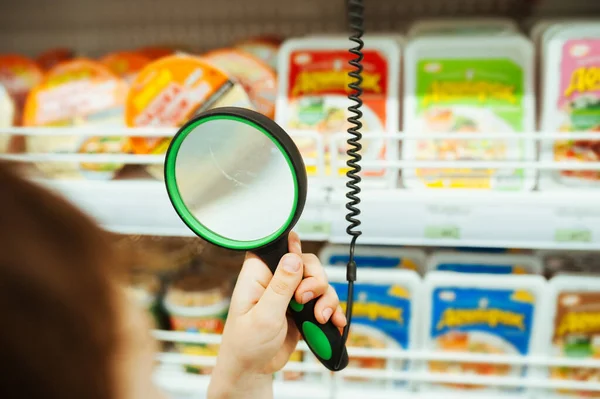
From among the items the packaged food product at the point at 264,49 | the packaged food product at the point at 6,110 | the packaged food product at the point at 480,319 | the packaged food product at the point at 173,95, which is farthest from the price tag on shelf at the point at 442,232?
the packaged food product at the point at 6,110

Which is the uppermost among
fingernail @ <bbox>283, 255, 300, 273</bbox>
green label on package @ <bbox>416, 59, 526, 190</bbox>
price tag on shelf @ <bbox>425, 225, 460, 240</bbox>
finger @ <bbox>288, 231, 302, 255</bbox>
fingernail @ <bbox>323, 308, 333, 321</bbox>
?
green label on package @ <bbox>416, 59, 526, 190</bbox>

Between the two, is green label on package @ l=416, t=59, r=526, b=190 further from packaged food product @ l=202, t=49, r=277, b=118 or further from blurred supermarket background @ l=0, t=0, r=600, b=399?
packaged food product @ l=202, t=49, r=277, b=118

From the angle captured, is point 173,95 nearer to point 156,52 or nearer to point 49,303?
point 156,52

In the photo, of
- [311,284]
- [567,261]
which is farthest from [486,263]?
[311,284]

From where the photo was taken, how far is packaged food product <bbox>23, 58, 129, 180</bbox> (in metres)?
0.99

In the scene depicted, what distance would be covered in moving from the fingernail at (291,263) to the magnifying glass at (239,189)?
14mm

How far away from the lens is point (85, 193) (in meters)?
0.87

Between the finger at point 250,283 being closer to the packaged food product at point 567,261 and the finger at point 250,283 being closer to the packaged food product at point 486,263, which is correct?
the packaged food product at point 486,263

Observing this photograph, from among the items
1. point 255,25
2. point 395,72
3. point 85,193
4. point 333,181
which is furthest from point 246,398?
point 255,25

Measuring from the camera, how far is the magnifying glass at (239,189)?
18.9 inches

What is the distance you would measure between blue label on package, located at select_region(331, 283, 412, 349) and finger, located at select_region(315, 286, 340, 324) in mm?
362

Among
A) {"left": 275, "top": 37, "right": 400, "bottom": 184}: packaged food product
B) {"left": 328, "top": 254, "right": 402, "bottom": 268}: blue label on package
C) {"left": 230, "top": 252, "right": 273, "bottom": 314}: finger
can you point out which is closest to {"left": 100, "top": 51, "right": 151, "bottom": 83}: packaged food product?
{"left": 275, "top": 37, "right": 400, "bottom": 184}: packaged food product

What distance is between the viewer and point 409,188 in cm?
Result: 87

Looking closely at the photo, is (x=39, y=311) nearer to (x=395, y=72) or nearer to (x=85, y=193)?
(x=85, y=193)
